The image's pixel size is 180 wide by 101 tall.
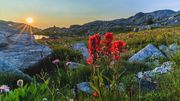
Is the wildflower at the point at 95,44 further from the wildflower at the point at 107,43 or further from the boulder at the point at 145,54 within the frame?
the boulder at the point at 145,54

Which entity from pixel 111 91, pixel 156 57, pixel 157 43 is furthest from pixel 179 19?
pixel 111 91

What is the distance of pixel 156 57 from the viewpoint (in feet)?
53.7

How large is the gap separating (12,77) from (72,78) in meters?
1.70

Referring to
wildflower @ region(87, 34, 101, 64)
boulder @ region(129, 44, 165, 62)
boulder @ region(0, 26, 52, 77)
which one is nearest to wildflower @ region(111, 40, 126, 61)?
wildflower @ region(87, 34, 101, 64)

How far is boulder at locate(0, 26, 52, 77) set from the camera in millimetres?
14055

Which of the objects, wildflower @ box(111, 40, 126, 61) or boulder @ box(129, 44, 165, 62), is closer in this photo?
wildflower @ box(111, 40, 126, 61)

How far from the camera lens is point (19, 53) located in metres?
16.7

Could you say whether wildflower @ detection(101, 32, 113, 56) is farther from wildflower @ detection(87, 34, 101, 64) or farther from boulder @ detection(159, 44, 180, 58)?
boulder @ detection(159, 44, 180, 58)

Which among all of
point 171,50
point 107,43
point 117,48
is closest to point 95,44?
point 107,43

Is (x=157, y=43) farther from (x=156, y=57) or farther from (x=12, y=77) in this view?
(x=12, y=77)

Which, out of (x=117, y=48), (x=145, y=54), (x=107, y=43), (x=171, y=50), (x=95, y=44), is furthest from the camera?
(x=145, y=54)

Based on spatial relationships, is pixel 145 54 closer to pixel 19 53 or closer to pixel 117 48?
pixel 19 53

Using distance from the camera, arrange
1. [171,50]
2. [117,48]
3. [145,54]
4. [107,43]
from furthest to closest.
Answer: [145,54] < [171,50] < [117,48] < [107,43]

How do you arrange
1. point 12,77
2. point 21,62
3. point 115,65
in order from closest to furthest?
1. point 115,65
2. point 12,77
3. point 21,62
